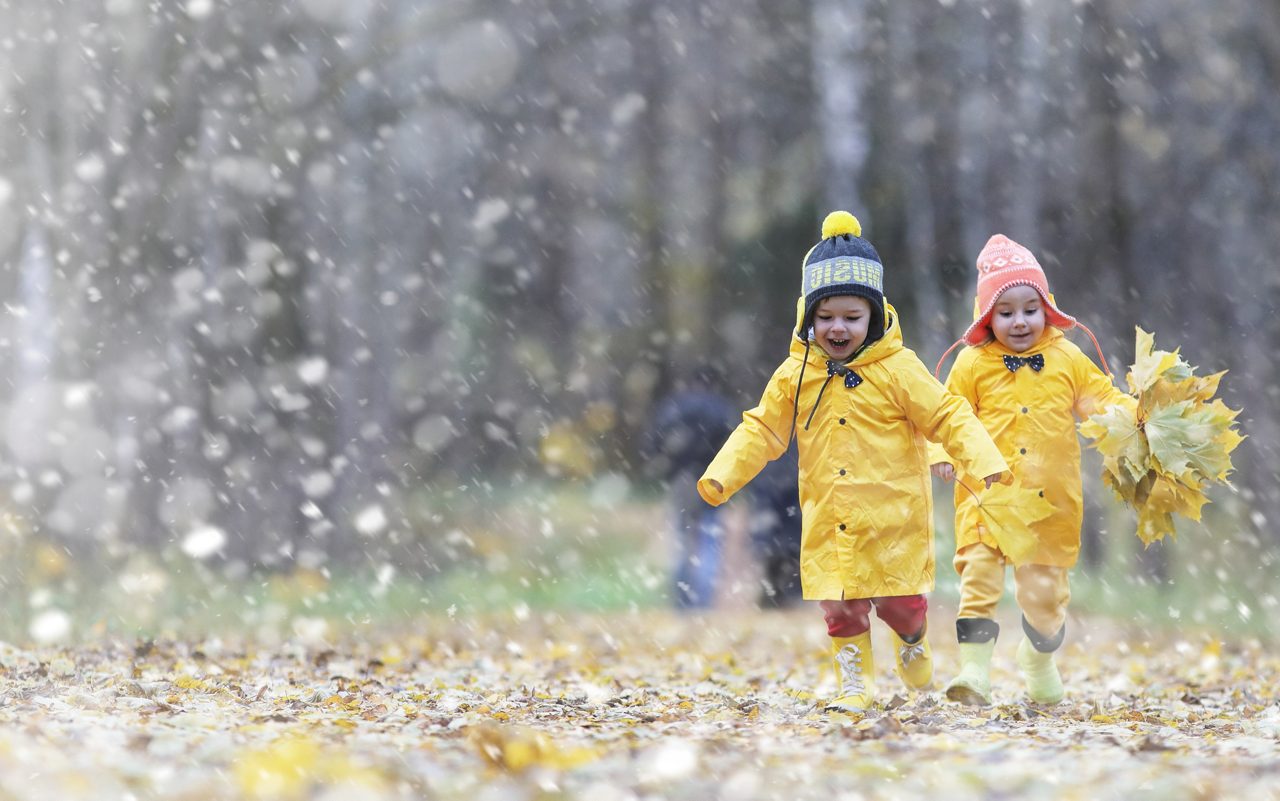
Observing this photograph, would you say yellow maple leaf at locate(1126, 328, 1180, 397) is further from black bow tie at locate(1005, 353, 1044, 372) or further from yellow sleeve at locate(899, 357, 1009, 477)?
yellow sleeve at locate(899, 357, 1009, 477)

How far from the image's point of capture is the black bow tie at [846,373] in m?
6.43

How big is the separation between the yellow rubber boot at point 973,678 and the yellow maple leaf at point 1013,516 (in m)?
0.45

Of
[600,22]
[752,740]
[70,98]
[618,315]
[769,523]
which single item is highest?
[600,22]

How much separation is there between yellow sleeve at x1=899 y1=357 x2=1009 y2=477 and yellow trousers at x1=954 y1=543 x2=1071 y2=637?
2.20 feet

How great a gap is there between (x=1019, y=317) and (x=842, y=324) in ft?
3.20

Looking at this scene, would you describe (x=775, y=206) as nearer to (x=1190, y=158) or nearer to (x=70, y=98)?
(x=1190, y=158)

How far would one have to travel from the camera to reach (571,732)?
530 centimetres

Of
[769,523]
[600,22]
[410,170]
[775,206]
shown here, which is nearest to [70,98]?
[410,170]

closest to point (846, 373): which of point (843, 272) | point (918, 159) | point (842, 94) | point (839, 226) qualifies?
point (843, 272)

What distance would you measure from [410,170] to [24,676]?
13.2 meters

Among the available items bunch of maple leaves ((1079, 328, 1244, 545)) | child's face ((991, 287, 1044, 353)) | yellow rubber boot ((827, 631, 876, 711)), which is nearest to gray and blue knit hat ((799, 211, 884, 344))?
child's face ((991, 287, 1044, 353))

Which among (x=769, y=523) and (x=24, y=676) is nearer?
(x=24, y=676)

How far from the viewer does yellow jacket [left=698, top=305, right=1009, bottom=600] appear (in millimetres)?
6336

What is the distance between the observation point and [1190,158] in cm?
1565
